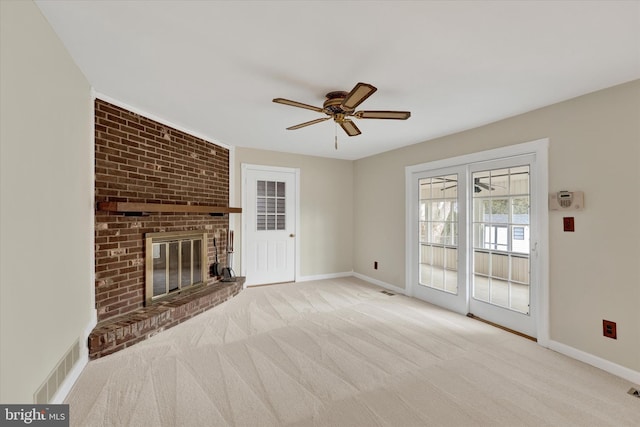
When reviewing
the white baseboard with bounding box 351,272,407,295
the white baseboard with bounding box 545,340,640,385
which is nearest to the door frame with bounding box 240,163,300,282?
the white baseboard with bounding box 351,272,407,295

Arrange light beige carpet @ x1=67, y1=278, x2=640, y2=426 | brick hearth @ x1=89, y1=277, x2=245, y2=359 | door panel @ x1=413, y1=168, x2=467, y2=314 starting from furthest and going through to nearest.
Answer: door panel @ x1=413, y1=168, x2=467, y2=314, brick hearth @ x1=89, y1=277, x2=245, y2=359, light beige carpet @ x1=67, y1=278, x2=640, y2=426

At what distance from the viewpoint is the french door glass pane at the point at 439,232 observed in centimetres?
378

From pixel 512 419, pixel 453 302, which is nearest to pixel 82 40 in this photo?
pixel 512 419

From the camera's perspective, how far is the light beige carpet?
5.94 feet

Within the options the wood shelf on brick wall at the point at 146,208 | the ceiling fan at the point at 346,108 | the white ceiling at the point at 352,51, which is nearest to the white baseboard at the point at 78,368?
the wood shelf on brick wall at the point at 146,208

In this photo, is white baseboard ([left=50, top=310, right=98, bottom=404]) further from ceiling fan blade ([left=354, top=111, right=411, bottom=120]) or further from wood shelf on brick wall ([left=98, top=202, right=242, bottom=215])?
ceiling fan blade ([left=354, top=111, right=411, bottom=120])

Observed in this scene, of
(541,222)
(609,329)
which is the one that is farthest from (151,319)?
(609,329)

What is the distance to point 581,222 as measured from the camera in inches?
100

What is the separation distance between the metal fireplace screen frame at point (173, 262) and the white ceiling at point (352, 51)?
4.94ft

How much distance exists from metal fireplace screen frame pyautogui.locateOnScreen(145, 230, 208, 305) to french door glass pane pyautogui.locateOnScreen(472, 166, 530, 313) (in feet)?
12.0

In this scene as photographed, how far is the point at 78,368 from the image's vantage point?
2180 millimetres

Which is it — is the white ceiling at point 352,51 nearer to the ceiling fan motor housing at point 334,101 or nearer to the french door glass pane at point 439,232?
the ceiling fan motor housing at point 334,101

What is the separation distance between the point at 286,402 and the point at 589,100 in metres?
3.55

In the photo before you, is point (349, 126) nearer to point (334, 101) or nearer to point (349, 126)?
point (349, 126)
